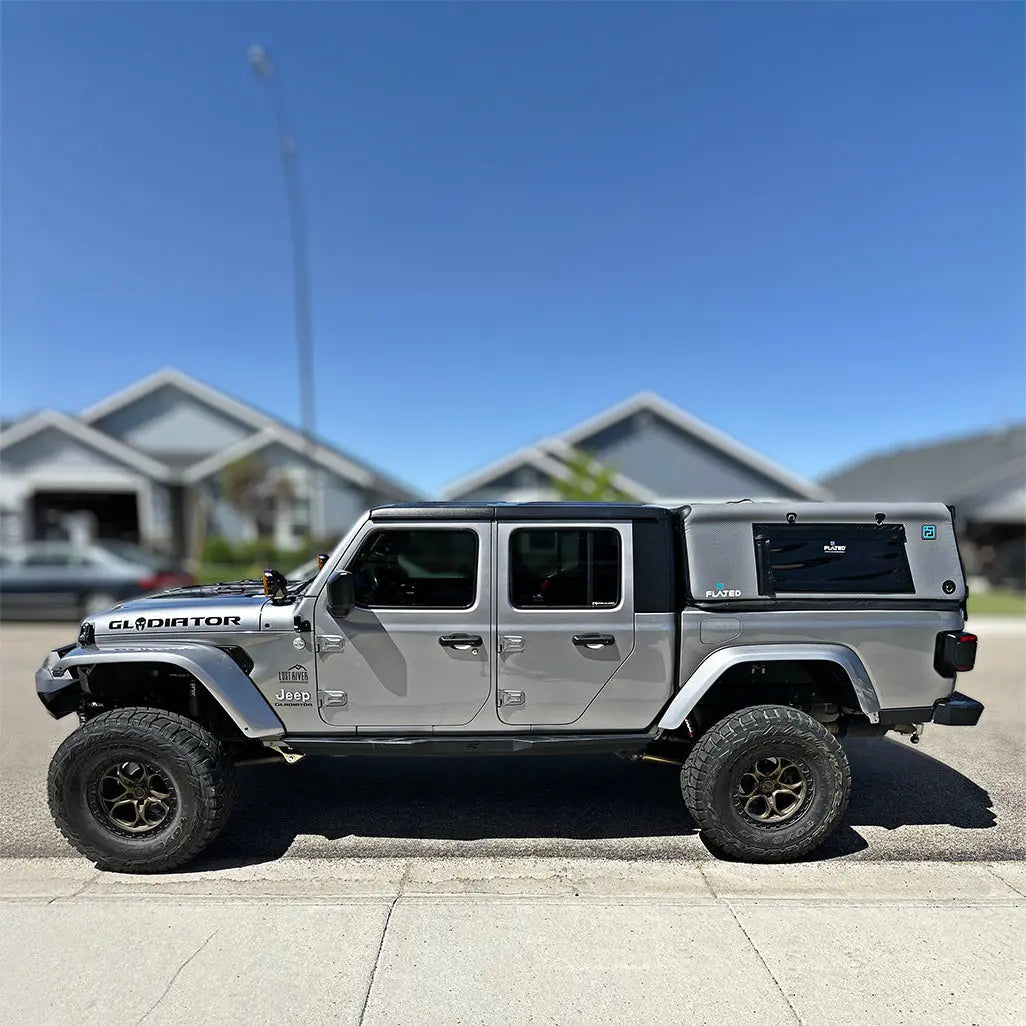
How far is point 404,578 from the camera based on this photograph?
3881 mm

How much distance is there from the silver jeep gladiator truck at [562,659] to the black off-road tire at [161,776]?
1 centimetres

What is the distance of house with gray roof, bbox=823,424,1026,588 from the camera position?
1995 centimetres

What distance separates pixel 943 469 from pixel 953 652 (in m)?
26.3

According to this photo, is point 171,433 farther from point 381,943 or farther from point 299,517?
point 381,943

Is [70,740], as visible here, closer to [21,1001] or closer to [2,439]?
[21,1001]

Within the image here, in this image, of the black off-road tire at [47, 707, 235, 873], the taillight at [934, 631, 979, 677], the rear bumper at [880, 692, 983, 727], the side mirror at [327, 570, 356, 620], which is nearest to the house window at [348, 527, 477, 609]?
the side mirror at [327, 570, 356, 620]

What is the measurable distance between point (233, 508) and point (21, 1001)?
67.7ft

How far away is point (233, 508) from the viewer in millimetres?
21312

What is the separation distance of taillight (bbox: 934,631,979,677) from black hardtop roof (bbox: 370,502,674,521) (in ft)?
5.40

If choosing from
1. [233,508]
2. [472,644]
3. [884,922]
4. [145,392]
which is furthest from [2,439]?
[884,922]

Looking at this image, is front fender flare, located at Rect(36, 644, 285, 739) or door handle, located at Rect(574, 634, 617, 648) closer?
front fender flare, located at Rect(36, 644, 285, 739)

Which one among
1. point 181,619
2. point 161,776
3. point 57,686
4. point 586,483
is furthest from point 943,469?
point 57,686

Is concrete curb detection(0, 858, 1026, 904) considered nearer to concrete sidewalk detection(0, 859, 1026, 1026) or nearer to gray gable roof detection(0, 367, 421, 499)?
concrete sidewalk detection(0, 859, 1026, 1026)

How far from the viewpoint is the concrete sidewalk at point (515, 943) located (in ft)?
7.55
